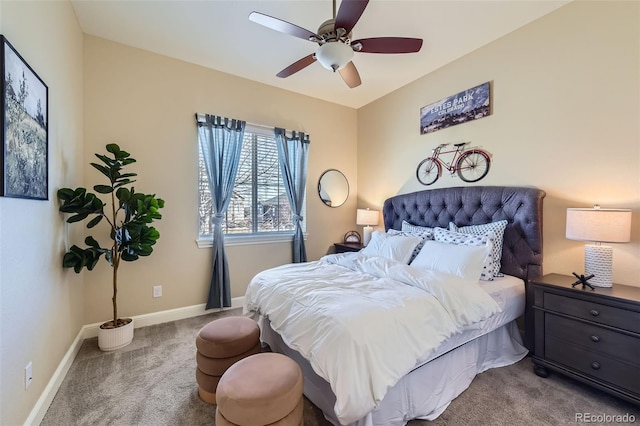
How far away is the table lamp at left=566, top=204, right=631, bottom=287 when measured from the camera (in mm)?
1751

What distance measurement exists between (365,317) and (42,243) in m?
2.09

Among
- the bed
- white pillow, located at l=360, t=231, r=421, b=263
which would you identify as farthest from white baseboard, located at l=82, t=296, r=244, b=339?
white pillow, located at l=360, t=231, r=421, b=263

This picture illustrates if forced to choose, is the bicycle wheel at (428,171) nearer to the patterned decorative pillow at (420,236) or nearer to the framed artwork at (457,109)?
the framed artwork at (457,109)

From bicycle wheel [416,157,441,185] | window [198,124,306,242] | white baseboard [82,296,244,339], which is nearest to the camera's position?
white baseboard [82,296,244,339]

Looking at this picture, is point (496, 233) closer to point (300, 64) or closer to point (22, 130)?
point (300, 64)

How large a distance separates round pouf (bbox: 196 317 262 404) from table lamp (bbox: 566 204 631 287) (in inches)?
94.8

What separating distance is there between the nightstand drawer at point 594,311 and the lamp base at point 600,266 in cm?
23

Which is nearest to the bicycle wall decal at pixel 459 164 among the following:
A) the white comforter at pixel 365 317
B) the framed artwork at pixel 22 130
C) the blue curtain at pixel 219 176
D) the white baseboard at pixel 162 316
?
the white comforter at pixel 365 317

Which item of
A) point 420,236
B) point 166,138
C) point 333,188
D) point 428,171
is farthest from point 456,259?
point 166,138

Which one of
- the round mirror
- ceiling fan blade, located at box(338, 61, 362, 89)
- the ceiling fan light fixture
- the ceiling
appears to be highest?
the ceiling

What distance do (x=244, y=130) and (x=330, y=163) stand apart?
140cm

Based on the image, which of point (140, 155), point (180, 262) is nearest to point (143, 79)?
point (140, 155)

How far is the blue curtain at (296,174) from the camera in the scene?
3.69 m

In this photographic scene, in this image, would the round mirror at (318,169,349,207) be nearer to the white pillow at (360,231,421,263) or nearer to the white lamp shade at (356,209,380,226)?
the white lamp shade at (356,209,380,226)
